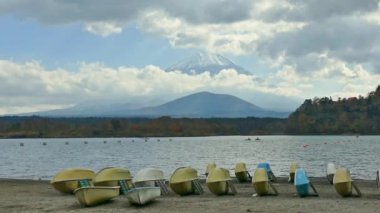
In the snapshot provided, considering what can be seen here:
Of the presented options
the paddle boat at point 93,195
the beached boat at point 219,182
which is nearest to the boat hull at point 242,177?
the beached boat at point 219,182

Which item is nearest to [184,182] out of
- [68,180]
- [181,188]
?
[181,188]

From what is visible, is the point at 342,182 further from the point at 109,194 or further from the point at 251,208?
the point at 109,194

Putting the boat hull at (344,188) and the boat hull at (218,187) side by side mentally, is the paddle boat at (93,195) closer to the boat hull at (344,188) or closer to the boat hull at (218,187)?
the boat hull at (218,187)

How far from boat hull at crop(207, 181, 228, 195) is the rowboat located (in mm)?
5105

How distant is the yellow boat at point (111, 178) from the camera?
92.0ft

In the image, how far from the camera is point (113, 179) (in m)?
28.4

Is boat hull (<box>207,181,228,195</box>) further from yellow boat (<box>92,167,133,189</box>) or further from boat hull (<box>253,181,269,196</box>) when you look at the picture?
yellow boat (<box>92,167,133,189</box>)

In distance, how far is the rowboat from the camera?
79.5ft

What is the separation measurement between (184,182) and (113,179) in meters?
3.26

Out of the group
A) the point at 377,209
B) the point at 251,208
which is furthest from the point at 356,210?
the point at 251,208

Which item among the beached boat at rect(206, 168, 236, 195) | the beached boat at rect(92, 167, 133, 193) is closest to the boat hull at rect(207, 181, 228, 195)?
the beached boat at rect(206, 168, 236, 195)

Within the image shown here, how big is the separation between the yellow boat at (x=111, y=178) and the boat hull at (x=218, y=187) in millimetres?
3757

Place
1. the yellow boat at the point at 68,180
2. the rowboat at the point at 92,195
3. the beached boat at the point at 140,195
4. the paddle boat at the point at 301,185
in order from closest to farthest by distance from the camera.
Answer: the beached boat at the point at 140,195 → the rowboat at the point at 92,195 → the paddle boat at the point at 301,185 → the yellow boat at the point at 68,180

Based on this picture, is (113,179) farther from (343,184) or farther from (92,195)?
(343,184)
